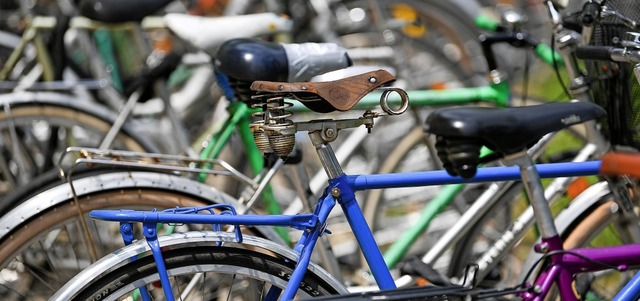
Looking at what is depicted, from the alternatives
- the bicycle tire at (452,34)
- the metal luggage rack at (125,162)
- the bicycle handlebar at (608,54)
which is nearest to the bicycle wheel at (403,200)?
the bicycle tire at (452,34)

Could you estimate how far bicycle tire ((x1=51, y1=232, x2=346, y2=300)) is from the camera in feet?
8.66

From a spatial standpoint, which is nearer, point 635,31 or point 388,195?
point 635,31

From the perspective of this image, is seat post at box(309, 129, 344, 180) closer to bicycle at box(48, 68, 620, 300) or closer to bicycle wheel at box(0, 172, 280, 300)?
bicycle at box(48, 68, 620, 300)

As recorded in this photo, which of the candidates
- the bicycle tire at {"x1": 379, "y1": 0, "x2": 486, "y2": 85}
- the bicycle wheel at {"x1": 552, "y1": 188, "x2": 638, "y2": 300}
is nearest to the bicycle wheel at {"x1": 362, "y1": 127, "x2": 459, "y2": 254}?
the bicycle tire at {"x1": 379, "y1": 0, "x2": 486, "y2": 85}

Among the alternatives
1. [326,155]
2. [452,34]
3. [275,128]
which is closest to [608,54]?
[326,155]

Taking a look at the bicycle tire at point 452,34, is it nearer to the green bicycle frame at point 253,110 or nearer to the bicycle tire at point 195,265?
the green bicycle frame at point 253,110

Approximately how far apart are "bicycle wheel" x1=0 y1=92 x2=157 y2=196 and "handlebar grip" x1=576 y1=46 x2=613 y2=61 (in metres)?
1.81

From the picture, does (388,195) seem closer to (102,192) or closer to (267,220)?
(102,192)

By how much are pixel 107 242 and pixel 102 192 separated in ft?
2.99

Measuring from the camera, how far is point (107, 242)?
4.16m

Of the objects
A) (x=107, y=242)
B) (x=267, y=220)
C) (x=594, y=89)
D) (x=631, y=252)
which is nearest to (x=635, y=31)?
(x=594, y=89)

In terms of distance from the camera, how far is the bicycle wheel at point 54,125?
4.16 m

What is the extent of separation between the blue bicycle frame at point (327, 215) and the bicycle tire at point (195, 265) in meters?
0.04

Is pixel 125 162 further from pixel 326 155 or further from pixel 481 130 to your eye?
pixel 481 130
